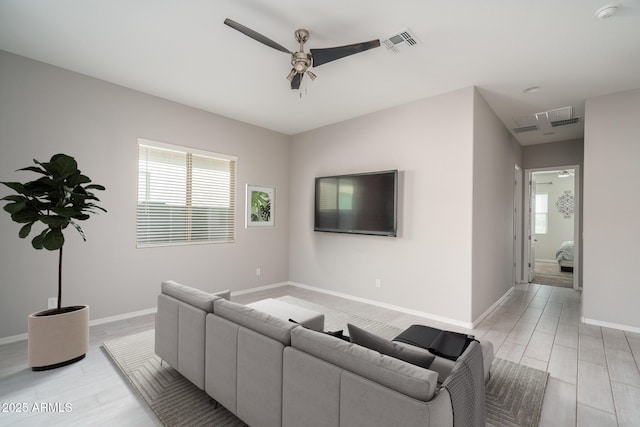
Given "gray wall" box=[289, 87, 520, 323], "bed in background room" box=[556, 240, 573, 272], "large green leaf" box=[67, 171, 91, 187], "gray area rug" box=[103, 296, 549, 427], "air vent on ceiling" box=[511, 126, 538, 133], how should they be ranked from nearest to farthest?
"gray area rug" box=[103, 296, 549, 427] < "large green leaf" box=[67, 171, 91, 187] < "gray wall" box=[289, 87, 520, 323] < "air vent on ceiling" box=[511, 126, 538, 133] < "bed in background room" box=[556, 240, 573, 272]

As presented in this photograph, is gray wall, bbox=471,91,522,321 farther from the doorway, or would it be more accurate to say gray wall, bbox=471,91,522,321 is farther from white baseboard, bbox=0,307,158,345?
white baseboard, bbox=0,307,158,345

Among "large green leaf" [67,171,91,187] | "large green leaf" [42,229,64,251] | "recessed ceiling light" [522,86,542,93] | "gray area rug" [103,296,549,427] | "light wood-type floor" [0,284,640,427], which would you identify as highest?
"recessed ceiling light" [522,86,542,93]

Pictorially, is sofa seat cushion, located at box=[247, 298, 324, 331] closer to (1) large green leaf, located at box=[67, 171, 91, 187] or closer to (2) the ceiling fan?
(1) large green leaf, located at box=[67, 171, 91, 187]

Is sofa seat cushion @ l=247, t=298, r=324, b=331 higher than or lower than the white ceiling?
lower

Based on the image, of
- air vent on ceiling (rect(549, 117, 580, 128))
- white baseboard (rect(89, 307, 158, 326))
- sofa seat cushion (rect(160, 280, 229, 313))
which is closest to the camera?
sofa seat cushion (rect(160, 280, 229, 313))

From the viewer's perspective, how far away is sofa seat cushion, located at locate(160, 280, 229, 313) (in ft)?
7.04

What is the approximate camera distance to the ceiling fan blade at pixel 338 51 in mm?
2311

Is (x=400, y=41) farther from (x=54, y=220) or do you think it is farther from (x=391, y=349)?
(x=54, y=220)

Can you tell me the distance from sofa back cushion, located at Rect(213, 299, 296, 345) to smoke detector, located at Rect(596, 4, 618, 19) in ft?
10.5

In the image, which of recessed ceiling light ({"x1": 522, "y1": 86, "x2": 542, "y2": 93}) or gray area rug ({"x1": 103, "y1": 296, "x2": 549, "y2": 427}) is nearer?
gray area rug ({"x1": 103, "y1": 296, "x2": 549, "y2": 427})

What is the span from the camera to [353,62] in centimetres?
309

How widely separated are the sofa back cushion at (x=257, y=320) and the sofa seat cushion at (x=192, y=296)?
7 centimetres

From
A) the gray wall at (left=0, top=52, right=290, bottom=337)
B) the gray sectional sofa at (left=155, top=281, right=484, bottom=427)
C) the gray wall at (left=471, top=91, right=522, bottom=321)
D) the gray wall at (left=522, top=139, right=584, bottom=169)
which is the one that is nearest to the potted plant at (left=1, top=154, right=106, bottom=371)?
the gray wall at (left=0, top=52, right=290, bottom=337)

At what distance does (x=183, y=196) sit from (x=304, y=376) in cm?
370
